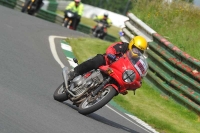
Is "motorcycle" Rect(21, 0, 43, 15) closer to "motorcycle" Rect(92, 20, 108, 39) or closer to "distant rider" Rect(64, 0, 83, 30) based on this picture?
"distant rider" Rect(64, 0, 83, 30)

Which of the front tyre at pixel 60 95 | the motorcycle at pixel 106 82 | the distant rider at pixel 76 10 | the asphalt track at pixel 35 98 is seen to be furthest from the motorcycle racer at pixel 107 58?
the distant rider at pixel 76 10

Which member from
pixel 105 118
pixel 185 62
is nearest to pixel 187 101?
pixel 185 62

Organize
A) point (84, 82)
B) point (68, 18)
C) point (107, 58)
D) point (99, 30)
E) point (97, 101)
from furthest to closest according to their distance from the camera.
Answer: point (99, 30)
point (68, 18)
point (107, 58)
point (84, 82)
point (97, 101)

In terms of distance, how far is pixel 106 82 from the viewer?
31.3ft

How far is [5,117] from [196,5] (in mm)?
11612

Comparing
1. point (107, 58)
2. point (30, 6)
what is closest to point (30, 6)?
point (30, 6)

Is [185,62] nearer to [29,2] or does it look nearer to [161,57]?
[161,57]

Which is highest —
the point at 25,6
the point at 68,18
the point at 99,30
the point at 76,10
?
the point at 76,10

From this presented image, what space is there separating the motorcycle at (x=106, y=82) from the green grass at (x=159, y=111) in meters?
1.91

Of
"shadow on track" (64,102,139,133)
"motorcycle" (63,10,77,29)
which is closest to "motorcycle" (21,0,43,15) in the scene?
"motorcycle" (63,10,77,29)

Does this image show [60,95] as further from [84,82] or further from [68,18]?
[68,18]

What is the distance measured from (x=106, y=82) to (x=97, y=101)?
0.36 meters

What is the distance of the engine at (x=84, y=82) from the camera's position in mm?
9648

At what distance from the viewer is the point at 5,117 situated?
276 inches
